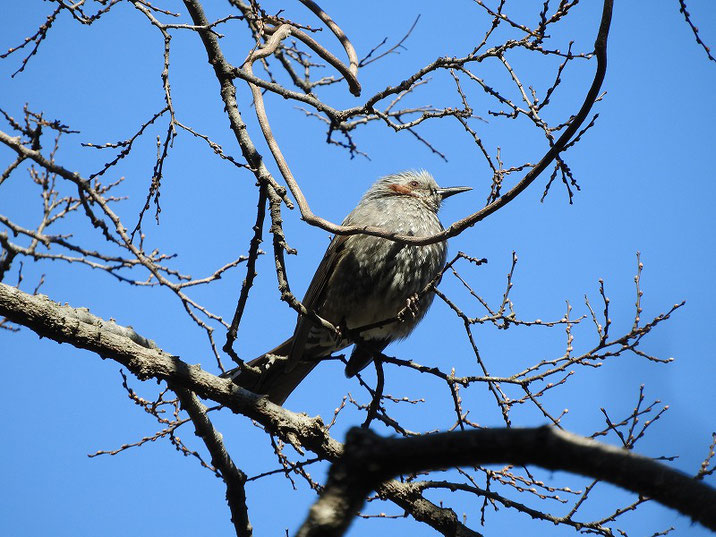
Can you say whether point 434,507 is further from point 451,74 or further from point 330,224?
point 451,74

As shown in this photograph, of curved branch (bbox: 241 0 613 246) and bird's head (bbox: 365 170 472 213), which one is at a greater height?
bird's head (bbox: 365 170 472 213)

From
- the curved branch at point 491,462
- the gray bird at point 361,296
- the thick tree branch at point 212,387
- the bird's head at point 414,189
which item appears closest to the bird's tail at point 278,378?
the gray bird at point 361,296

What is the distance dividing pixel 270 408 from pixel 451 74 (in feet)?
6.93

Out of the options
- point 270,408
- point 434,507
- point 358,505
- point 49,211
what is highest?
point 49,211

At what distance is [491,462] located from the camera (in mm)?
1780

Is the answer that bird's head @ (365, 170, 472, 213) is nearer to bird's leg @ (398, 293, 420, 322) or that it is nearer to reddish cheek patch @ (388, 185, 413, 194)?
reddish cheek patch @ (388, 185, 413, 194)

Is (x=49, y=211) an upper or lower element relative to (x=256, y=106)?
lower

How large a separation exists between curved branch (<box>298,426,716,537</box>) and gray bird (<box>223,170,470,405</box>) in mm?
3108

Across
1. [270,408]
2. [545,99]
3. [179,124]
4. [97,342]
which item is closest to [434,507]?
[270,408]

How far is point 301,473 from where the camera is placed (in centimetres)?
404

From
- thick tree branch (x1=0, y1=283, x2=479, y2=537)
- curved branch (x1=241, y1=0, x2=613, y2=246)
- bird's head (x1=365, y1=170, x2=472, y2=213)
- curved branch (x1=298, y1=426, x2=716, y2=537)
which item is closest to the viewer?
curved branch (x1=298, y1=426, x2=716, y2=537)

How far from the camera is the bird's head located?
6.14 m

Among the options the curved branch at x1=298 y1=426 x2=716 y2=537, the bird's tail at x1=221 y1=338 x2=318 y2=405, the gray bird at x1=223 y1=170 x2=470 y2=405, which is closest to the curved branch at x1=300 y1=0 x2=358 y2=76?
the gray bird at x1=223 y1=170 x2=470 y2=405

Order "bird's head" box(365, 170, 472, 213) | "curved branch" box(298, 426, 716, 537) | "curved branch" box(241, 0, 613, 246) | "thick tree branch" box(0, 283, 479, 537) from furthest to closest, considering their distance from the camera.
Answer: "bird's head" box(365, 170, 472, 213) < "thick tree branch" box(0, 283, 479, 537) < "curved branch" box(241, 0, 613, 246) < "curved branch" box(298, 426, 716, 537)
